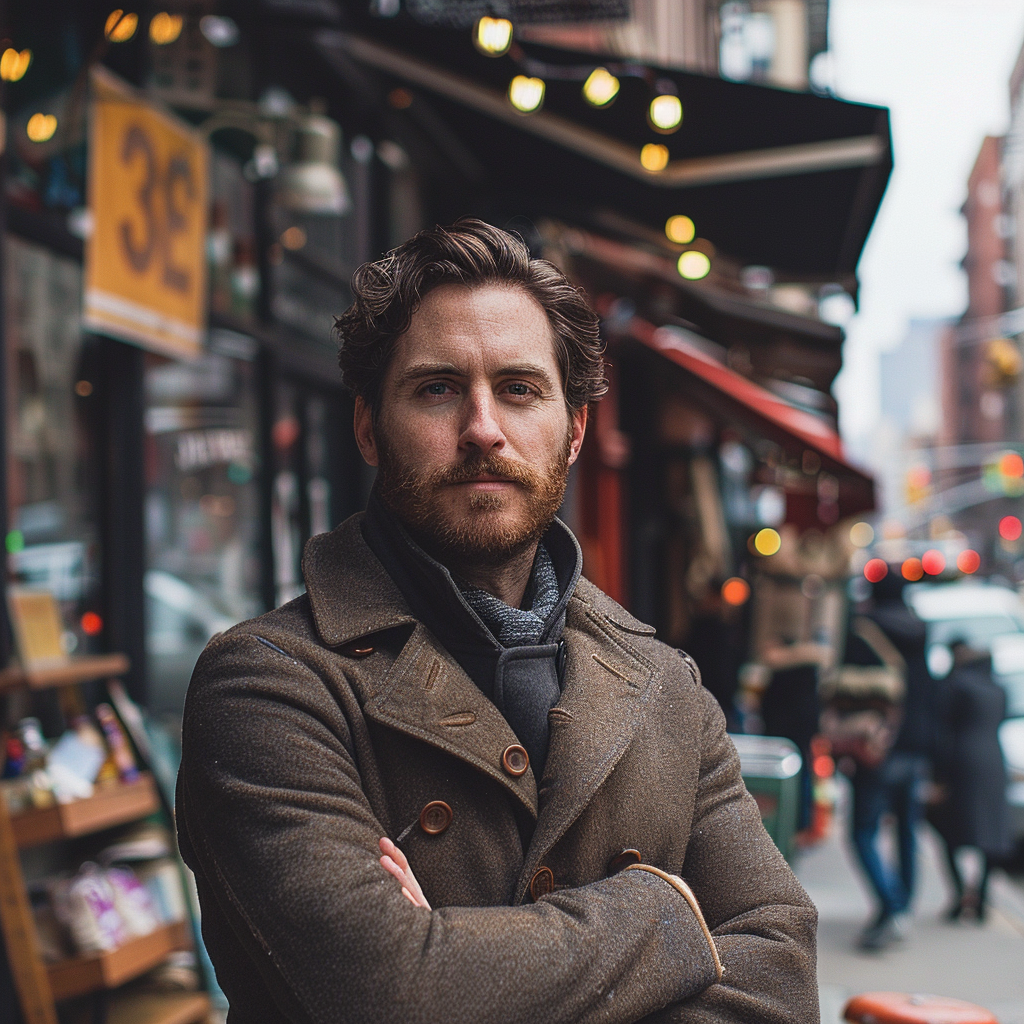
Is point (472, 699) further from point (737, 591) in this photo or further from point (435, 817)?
point (737, 591)

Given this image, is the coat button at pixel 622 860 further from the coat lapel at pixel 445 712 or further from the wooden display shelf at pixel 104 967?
the wooden display shelf at pixel 104 967

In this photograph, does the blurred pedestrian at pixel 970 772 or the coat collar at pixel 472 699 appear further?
the blurred pedestrian at pixel 970 772

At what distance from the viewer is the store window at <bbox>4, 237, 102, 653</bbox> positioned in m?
4.68

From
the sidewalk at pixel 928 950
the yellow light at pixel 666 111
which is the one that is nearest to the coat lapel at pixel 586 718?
the sidewalk at pixel 928 950

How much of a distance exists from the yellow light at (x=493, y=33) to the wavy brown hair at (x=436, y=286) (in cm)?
361

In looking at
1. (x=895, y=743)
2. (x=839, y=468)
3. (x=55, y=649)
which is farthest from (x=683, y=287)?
(x=55, y=649)

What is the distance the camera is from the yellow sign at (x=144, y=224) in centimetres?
467

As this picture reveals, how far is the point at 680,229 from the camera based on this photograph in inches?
313

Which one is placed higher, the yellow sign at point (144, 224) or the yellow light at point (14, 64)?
the yellow light at point (14, 64)

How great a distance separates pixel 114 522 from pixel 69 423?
1.64ft

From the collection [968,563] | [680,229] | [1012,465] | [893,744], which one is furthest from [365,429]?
[1012,465]

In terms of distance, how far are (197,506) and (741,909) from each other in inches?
181

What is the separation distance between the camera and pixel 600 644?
87.6 inches

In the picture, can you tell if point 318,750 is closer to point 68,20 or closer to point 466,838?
point 466,838
